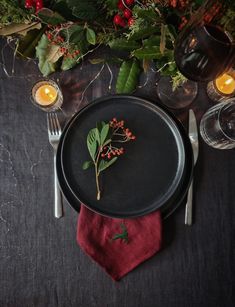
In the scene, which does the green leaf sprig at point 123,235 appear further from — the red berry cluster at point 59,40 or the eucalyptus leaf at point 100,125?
the red berry cluster at point 59,40

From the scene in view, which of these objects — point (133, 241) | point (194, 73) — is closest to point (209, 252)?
point (133, 241)

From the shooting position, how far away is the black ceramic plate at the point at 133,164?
63 centimetres

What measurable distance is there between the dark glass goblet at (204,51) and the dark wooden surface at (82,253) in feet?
0.47

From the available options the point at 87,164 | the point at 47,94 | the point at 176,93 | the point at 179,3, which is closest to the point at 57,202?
the point at 87,164

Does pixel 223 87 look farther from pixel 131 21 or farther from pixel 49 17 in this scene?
pixel 49 17

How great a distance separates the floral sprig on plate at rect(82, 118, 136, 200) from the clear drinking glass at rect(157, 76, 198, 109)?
0.11 meters

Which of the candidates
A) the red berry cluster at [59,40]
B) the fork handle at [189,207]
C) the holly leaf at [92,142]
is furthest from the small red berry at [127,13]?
the fork handle at [189,207]

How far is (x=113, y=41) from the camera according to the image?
0.63 m

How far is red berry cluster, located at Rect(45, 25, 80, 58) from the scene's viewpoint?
0.65 m

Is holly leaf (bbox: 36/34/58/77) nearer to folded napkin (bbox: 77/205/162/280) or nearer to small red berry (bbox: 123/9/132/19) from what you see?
small red berry (bbox: 123/9/132/19)

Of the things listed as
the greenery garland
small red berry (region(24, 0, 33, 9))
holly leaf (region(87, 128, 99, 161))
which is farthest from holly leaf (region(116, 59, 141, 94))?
small red berry (region(24, 0, 33, 9))

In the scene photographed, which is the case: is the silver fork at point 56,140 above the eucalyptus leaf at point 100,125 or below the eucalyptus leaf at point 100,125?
below

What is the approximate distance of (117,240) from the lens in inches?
25.0

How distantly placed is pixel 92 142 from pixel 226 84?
0.96 feet
